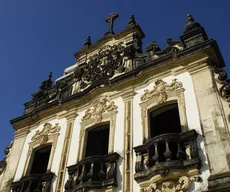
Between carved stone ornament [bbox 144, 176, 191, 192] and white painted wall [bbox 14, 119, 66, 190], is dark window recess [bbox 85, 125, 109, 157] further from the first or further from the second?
carved stone ornament [bbox 144, 176, 191, 192]

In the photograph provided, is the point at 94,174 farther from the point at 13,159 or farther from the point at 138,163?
the point at 13,159

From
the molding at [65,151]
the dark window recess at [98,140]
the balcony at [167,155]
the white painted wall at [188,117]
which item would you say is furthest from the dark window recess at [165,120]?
the molding at [65,151]

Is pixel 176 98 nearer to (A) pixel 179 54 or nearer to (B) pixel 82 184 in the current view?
(A) pixel 179 54

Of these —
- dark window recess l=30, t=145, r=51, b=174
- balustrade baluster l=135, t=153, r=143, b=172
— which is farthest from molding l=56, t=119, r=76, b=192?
balustrade baluster l=135, t=153, r=143, b=172

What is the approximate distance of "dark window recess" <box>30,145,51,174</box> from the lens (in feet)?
40.3

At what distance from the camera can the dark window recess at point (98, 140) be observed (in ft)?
37.3

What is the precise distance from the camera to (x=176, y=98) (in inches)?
394

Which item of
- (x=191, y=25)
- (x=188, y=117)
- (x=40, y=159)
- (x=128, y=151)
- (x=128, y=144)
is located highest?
(x=191, y=25)

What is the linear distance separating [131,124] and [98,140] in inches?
75.4

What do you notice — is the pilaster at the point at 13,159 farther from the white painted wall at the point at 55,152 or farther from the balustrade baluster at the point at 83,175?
the balustrade baluster at the point at 83,175

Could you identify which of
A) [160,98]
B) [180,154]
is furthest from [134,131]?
[180,154]

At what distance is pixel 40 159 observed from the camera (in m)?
12.7

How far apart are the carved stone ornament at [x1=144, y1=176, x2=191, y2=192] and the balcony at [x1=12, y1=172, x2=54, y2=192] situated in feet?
13.0

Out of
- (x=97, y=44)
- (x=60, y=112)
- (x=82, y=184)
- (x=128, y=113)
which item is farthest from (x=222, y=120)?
(x=97, y=44)
